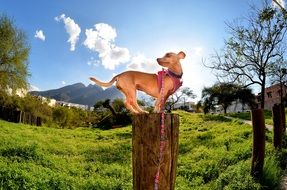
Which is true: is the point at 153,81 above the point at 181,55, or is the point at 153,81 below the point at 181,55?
below

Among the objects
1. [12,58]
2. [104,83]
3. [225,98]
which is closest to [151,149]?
[104,83]

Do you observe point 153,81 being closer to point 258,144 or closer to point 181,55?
point 181,55

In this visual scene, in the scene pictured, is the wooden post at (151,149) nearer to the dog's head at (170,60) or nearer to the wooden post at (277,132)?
the dog's head at (170,60)

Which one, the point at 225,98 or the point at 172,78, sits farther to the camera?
the point at 225,98

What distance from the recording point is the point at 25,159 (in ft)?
38.7

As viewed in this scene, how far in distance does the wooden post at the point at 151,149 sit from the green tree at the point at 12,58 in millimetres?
35307

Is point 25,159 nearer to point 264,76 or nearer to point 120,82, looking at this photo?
point 120,82

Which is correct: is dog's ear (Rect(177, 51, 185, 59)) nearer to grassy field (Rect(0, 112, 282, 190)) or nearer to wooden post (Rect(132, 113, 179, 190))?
wooden post (Rect(132, 113, 179, 190))

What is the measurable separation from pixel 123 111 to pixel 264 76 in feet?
77.6

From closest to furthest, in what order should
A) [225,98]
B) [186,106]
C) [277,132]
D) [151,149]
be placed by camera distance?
[151,149], [277,132], [225,98], [186,106]

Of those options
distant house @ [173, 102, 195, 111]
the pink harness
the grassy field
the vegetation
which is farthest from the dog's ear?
distant house @ [173, 102, 195, 111]

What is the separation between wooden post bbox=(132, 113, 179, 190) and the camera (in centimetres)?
381

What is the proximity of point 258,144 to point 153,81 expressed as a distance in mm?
5556

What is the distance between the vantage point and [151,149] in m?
3.85
